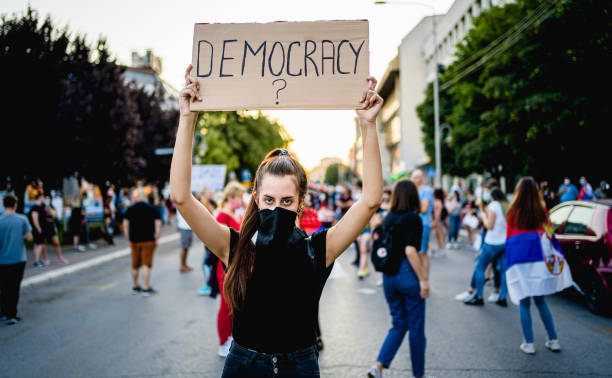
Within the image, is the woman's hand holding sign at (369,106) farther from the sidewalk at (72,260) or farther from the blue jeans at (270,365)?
the sidewalk at (72,260)

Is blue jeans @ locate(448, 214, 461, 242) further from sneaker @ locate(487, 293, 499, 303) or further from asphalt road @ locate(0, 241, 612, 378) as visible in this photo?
sneaker @ locate(487, 293, 499, 303)

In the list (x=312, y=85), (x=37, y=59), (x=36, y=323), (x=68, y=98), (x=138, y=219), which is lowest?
(x=36, y=323)

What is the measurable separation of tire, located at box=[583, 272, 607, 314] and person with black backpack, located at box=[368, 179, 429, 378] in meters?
3.66

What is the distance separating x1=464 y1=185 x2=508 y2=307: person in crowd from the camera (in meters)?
7.15

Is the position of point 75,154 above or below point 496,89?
below

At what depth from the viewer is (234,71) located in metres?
2.30

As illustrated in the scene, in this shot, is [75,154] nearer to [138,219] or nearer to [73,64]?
[73,64]

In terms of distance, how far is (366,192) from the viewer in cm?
223

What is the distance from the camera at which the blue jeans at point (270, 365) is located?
2.02 metres

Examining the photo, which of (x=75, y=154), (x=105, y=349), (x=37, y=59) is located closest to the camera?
(x=105, y=349)

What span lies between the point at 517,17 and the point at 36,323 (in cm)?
2072

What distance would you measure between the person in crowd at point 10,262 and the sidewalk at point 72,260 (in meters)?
3.57

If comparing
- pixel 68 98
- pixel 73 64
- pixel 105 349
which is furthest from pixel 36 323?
pixel 73 64

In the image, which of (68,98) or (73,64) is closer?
(68,98)
